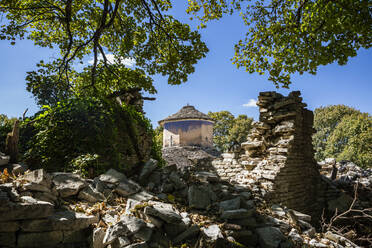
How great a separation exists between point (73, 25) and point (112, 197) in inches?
265

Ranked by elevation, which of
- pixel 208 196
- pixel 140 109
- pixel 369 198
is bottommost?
pixel 369 198

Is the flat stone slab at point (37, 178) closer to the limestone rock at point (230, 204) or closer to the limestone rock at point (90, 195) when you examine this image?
the limestone rock at point (90, 195)

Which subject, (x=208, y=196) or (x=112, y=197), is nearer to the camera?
(x=112, y=197)

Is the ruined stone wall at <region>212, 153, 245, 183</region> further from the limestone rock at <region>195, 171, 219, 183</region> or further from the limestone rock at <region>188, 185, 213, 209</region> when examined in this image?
the limestone rock at <region>188, 185, 213, 209</region>

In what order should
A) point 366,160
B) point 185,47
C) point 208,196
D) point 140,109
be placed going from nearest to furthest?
point 208,196, point 185,47, point 140,109, point 366,160

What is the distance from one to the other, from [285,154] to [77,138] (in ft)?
18.4

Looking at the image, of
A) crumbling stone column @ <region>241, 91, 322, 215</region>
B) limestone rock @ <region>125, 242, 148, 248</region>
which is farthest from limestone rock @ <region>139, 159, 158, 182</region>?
crumbling stone column @ <region>241, 91, 322, 215</region>

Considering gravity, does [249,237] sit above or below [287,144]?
below

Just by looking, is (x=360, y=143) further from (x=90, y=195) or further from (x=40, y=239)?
(x=40, y=239)

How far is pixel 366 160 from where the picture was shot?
61.8 feet

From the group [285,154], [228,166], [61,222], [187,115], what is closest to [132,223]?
[61,222]

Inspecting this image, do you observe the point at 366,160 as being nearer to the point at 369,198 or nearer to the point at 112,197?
the point at 369,198

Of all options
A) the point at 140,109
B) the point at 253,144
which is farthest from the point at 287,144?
the point at 140,109

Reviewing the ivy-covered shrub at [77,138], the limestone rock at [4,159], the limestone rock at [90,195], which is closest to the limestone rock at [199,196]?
the limestone rock at [90,195]
